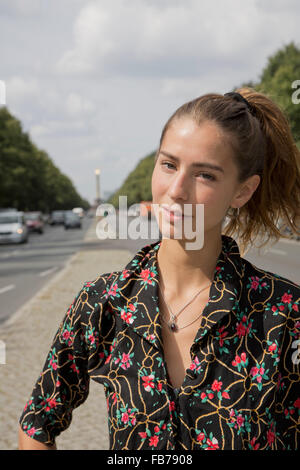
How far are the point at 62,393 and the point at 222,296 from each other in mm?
537

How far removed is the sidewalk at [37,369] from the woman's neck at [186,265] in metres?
3.66

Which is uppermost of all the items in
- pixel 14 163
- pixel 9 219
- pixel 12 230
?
pixel 14 163

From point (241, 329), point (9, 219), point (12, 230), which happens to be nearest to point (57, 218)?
point (9, 219)

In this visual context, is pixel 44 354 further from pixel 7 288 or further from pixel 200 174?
pixel 7 288

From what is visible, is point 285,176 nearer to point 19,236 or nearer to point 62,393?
point 62,393

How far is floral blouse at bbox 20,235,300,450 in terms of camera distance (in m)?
1.57

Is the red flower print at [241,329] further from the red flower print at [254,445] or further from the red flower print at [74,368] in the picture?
the red flower print at [74,368]

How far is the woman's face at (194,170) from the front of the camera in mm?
1523

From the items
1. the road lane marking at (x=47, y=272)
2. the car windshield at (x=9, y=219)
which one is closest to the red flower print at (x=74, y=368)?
the road lane marking at (x=47, y=272)

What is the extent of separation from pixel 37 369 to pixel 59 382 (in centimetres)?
577

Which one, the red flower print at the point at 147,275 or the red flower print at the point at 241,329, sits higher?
A: the red flower print at the point at 147,275

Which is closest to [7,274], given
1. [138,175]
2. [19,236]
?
[19,236]

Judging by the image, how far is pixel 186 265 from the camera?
5.57ft
